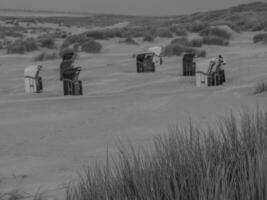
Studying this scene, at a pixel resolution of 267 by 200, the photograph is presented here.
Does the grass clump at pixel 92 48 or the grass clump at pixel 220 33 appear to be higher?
the grass clump at pixel 220 33

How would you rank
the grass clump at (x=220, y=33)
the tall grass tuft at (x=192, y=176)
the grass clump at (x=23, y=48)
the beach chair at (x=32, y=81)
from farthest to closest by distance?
the grass clump at (x=220, y=33), the grass clump at (x=23, y=48), the beach chair at (x=32, y=81), the tall grass tuft at (x=192, y=176)

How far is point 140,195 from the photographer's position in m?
2.46

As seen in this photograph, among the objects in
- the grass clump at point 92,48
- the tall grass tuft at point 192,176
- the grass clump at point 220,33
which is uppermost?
the tall grass tuft at point 192,176

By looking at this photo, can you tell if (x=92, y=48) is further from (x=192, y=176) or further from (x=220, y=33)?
(x=192, y=176)

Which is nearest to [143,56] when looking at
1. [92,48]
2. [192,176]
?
[92,48]

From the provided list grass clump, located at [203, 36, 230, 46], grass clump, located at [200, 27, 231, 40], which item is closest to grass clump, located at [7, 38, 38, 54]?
grass clump, located at [203, 36, 230, 46]

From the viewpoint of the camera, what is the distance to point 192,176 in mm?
2594

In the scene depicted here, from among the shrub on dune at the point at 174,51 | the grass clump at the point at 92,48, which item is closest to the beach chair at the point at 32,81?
the shrub on dune at the point at 174,51

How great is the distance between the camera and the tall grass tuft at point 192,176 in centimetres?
234

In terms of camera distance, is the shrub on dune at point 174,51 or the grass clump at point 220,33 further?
the grass clump at point 220,33

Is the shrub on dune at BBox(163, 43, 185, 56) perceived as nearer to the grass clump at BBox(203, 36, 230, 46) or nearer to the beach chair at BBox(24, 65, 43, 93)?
the grass clump at BBox(203, 36, 230, 46)

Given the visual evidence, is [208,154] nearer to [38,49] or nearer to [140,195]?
[140,195]

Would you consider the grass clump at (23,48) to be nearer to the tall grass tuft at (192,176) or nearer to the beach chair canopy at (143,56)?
the beach chair canopy at (143,56)

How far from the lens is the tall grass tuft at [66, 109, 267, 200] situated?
234cm
